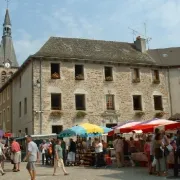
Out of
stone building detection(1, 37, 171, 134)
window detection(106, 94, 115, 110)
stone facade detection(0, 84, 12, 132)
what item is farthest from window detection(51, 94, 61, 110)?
stone facade detection(0, 84, 12, 132)

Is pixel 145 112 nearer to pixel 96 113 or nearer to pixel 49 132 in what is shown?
pixel 96 113

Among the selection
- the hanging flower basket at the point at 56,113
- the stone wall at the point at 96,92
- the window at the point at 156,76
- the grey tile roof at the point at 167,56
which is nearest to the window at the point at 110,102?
the stone wall at the point at 96,92

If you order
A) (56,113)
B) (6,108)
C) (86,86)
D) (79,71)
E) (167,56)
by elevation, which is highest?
(167,56)

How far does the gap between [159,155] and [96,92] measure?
701 inches

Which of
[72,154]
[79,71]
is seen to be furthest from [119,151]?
[79,71]

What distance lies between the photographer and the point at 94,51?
103 feet

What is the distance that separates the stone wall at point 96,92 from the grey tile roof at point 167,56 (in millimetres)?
2109

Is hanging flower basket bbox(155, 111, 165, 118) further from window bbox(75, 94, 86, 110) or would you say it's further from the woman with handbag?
the woman with handbag

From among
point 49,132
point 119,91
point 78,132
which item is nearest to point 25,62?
point 49,132

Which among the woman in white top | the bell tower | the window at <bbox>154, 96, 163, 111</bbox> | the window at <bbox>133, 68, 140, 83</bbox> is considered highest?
the bell tower

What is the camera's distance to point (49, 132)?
27.5 m

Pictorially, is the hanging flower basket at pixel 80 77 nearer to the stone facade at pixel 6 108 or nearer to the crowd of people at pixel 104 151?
the crowd of people at pixel 104 151

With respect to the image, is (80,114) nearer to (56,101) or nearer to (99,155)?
(56,101)

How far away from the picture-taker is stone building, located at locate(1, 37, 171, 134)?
92.1 feet
